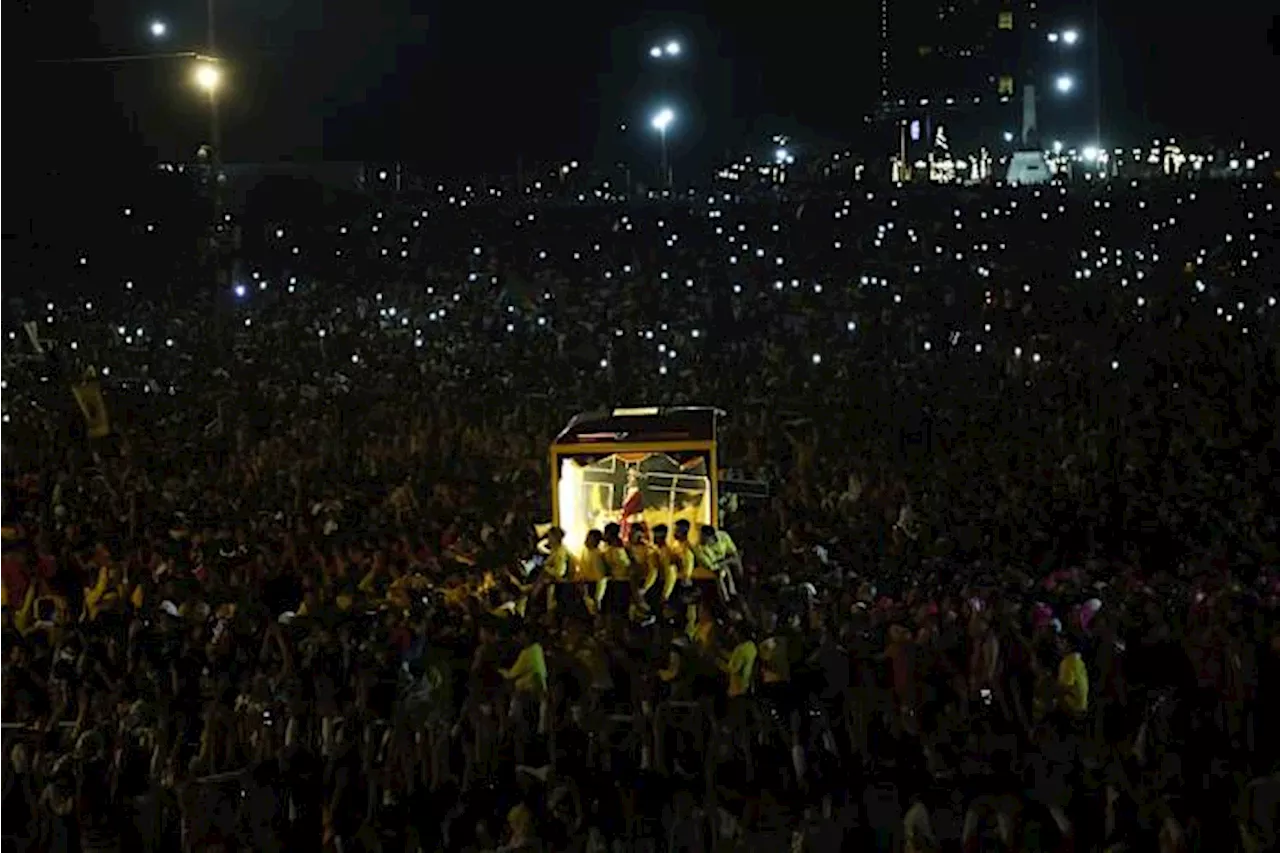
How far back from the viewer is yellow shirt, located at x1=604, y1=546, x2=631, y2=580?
478 inches

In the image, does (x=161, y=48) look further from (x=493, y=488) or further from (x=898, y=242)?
(x=493, y=488)

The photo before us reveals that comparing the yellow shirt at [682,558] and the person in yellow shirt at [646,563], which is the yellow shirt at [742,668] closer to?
the person in yellow shirt at [646,563]

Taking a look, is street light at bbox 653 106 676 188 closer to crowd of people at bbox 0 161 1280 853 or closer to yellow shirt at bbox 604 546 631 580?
crowd of people at bbox 0 161 1280 853

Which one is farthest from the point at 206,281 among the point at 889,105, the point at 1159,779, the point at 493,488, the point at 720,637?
the point at 889,105

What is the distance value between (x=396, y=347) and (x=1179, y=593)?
14670mm

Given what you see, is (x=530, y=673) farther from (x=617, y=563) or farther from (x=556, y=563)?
(x=617, y=563)

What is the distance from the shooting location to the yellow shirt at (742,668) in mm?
9609

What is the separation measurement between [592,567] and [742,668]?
9.08ft

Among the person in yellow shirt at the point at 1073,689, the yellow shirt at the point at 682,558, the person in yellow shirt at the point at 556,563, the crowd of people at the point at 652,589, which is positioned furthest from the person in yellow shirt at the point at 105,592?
the person in yellow shirt at the point at 1073,689

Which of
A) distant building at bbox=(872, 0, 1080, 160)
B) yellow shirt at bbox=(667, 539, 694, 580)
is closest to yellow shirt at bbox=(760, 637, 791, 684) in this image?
yellow shirt at bbox=(667, 539, 694, 580)

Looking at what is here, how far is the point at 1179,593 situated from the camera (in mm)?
10914

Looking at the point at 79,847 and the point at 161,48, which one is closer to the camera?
the point at 79,847

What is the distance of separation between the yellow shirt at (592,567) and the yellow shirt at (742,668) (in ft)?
8.36

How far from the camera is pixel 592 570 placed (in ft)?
40.1
